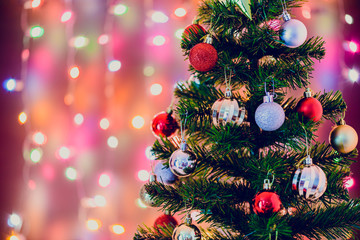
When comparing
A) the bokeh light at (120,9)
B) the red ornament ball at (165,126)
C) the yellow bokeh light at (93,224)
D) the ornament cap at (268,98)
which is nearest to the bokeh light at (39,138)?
the yellow bokeh light at (93,224)

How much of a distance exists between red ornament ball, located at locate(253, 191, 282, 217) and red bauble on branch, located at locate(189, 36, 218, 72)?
10.3 inches

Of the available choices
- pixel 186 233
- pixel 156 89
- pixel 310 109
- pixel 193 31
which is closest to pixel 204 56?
pixel 193 31

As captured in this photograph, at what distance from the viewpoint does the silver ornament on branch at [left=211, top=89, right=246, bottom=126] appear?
598 millimetres

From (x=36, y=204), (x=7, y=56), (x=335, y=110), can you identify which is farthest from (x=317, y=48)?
(x=7, y=56)

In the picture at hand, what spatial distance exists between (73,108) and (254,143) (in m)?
1.01

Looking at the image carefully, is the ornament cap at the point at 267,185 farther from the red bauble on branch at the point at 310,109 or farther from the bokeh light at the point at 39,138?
the bokeh light at the point at 39,138

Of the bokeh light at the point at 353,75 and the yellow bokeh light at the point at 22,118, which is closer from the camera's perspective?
the bokeh light at the point at 353,75

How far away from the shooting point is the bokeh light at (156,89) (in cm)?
133

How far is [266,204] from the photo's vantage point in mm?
534

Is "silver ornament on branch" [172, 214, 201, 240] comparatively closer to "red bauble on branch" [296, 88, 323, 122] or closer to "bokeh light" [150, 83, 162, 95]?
"red bauble on branch" [296, 88, 323, 122]

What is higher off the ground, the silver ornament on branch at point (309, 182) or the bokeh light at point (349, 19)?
the bokeh light at point (349, 19)

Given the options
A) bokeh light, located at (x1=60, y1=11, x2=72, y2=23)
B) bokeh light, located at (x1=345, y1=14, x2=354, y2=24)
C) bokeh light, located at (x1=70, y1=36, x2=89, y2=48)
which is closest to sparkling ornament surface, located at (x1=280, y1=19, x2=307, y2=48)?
bokeh light, located at (x1=345, y1=14, x2=354, y2=24)

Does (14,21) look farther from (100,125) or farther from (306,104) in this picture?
(306,104)

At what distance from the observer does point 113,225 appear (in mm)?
1301
